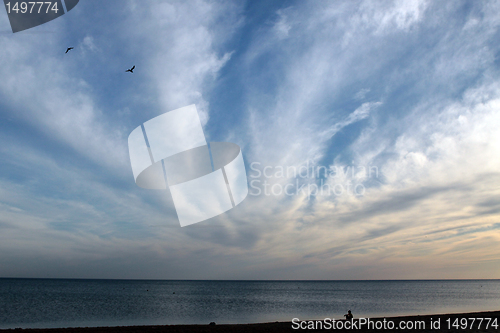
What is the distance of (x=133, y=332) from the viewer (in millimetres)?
16875

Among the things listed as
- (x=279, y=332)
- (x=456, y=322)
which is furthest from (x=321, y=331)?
(x=456, y=322)

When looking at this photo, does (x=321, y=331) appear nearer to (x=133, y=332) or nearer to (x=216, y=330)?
(x=216, y=330)

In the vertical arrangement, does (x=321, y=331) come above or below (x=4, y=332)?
below

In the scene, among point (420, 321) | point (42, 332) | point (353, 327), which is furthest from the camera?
point (420, 321)

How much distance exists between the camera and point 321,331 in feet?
61.6

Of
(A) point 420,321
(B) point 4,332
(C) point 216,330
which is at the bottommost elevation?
(A) point 420,321

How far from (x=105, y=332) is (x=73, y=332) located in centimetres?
199

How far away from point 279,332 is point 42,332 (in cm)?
1461

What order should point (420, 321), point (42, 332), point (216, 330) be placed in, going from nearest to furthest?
point (42, 332)
point (216, 330)
point (420, 321)

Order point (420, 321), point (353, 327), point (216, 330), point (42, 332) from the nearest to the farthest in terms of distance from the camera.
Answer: point (42, 332)
point (216, 330)
point (353, 327)
point (420, 321)

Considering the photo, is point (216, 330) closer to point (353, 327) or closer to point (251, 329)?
point (251, 329)

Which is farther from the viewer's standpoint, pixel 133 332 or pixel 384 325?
pixel 384 325

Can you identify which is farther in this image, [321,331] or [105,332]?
[321,331]

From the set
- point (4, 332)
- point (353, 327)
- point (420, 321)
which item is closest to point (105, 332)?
point (4, 332)
